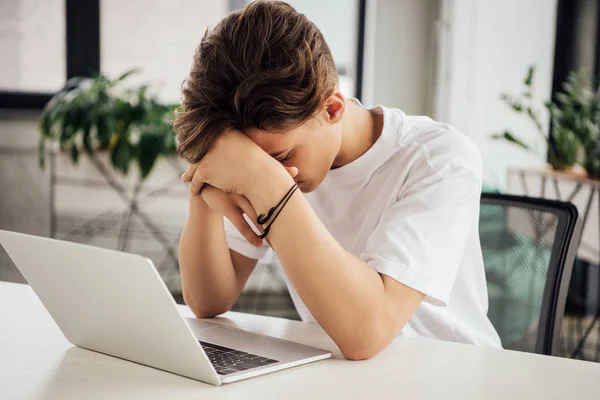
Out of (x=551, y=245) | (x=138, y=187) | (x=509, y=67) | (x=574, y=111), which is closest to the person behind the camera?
(x=551, y=245)

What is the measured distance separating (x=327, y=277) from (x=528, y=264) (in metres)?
0.43

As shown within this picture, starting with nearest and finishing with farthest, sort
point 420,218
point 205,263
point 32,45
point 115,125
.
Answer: point 420,218
point 205,263
point 115,125
point 32,45

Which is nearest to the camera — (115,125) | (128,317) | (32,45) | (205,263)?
(128,317)

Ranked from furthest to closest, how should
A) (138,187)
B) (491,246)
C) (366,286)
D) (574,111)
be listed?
(138,187), (574,111), (491,246), (366,286)

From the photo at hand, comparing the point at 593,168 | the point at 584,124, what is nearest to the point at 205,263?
the point at 593,168

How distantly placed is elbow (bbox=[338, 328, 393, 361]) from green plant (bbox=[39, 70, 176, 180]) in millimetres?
2094

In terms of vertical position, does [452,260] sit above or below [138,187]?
above

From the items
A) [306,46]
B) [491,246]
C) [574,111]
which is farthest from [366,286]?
[574,111]

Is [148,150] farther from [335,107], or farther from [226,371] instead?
[226,371]

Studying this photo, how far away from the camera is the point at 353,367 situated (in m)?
0.86

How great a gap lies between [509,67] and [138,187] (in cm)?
179

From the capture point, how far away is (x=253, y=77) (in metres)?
0.94

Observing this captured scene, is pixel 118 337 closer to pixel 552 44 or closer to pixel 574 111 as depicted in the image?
pixel 574 111

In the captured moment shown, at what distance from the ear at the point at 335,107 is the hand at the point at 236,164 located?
0.47ft
